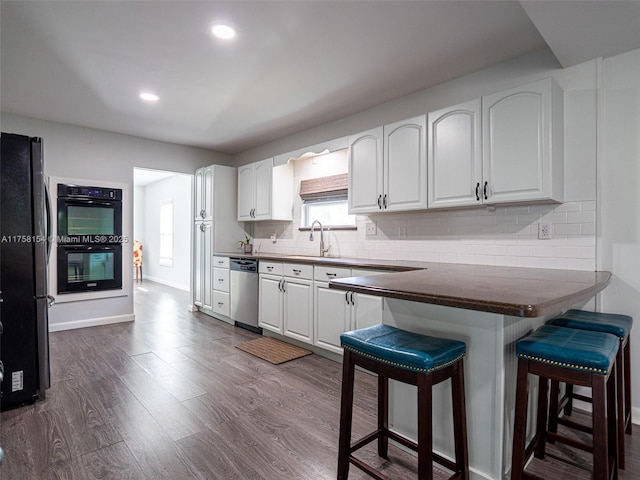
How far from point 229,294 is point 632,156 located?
162 inches

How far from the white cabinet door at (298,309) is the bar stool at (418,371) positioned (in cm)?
177

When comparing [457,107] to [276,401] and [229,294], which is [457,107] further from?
[229,294]

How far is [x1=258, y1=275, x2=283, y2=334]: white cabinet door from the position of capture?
3.78 metres

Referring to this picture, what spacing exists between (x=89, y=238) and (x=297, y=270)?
2.83 meters

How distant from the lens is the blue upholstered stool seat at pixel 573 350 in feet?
4.22

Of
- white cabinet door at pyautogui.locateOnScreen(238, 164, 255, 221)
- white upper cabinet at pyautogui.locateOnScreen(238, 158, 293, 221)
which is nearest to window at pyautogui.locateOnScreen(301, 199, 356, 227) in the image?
white upper cabinet at pyautogui.locateOnScreen(238, 158, 293, 221)

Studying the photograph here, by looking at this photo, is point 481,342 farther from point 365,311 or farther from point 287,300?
point 287,300

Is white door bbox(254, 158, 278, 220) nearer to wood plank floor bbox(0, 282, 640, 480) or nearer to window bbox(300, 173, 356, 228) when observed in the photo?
window bbox(300, 173, 356, 228)

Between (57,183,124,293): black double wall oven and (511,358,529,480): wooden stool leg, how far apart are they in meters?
4.70

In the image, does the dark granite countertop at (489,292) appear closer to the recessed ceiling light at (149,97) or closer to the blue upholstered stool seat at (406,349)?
the blue upholstered stool seat at (406,349)

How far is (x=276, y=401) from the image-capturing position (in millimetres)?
2453

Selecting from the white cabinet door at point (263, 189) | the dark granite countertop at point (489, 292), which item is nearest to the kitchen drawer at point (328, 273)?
the dark granite countertop at point (489, 292)

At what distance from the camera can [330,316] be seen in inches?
126

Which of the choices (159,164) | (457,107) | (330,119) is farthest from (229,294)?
(457,107)
